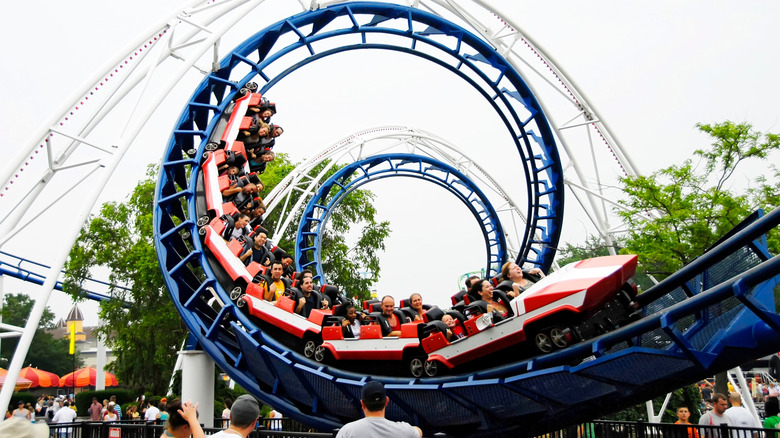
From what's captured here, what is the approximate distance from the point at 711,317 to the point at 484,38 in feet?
25.9

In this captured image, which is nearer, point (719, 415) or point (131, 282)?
point (719, 415)

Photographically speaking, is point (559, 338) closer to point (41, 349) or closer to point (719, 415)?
point (719, 415)

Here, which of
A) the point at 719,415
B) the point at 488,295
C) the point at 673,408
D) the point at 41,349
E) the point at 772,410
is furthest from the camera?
the point at 41,349

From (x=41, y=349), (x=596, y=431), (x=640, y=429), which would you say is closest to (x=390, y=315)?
(x=596, y=431)

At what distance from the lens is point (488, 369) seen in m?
6.25

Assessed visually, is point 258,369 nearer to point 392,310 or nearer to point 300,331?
point 300,331

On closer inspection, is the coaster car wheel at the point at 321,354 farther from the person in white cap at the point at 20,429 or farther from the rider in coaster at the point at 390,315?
the person in white cap at the point at 20,429

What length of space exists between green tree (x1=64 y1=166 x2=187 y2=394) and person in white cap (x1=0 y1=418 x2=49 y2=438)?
749 inches

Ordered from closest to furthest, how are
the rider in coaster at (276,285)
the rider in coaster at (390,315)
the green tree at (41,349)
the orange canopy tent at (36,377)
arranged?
the rider in coaster at (390,315) < the rider in coaster at (276,285) < the orange canopy tent at (36,377) < the green tree at (41,349)

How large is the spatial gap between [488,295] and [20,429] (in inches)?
222

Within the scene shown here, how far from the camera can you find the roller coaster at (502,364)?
476 centimetres

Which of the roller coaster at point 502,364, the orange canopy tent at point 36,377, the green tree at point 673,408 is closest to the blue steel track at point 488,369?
the roller coaster at point 502,364

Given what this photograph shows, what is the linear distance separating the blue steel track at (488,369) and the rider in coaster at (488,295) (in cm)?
70

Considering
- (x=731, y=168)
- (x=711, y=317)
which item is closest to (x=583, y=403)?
(x=711, y=317)
